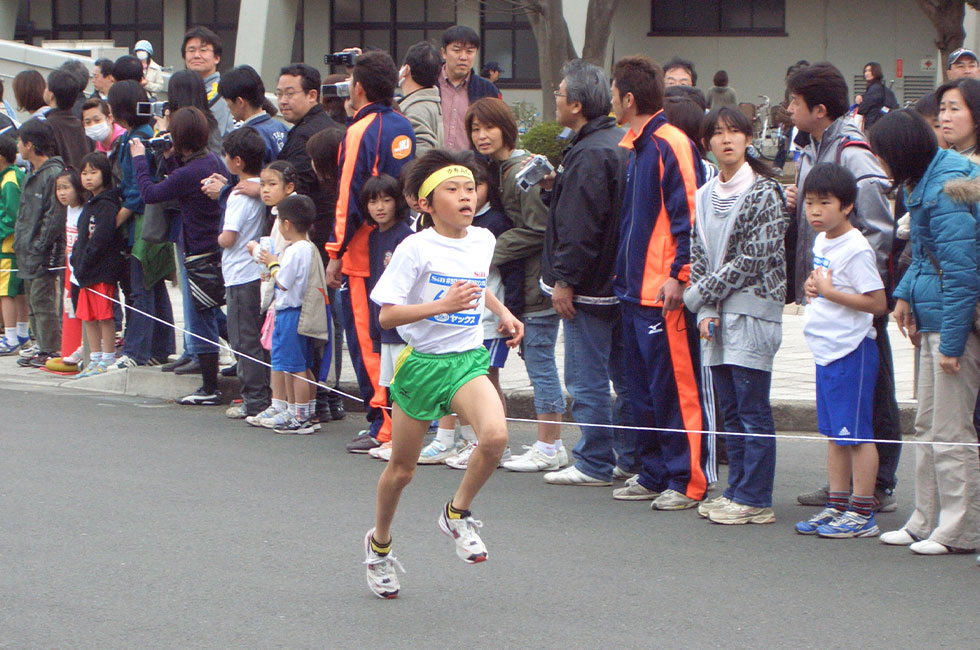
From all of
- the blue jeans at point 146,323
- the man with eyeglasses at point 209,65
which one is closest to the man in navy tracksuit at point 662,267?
the man with eyeglasses at point 209,65

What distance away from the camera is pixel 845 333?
5824mm

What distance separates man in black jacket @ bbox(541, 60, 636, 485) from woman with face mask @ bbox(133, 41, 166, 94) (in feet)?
29.3

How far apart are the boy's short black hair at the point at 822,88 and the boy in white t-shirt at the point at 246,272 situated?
3984 mm

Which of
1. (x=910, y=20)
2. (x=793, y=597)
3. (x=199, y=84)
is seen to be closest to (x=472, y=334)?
(x=793, y=597)

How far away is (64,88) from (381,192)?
5.55 meters

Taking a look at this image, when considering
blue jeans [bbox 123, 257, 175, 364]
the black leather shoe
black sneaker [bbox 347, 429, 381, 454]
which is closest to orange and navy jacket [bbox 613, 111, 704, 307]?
black sneaker [bbox 347, 429, 381, 454]

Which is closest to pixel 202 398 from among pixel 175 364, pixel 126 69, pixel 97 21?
pixel 175 364

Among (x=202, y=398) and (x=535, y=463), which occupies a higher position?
(x=202, y=398)

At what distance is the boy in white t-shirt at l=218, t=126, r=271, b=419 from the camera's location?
872 cm

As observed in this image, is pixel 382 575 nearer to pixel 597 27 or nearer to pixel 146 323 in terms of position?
pixel 146 323

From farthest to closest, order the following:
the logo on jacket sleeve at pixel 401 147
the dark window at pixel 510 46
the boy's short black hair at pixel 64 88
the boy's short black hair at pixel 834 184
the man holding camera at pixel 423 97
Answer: the dark window at pixel 510 46 → the boy's short black hair at pixel 64 88 → the man holding camera at pixel 423 97 → the logo on jacket sleeve at pixel 401 147 → the boy's short black hair at pixel 834 184

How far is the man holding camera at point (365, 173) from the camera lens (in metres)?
7.62

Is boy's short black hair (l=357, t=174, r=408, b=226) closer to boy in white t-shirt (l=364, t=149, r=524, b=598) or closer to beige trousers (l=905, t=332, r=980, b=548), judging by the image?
boy in white t-shirt (l=364, t=149, r=524, b=598)

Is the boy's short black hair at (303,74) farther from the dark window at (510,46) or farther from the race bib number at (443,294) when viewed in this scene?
the dark window at (510,46)
